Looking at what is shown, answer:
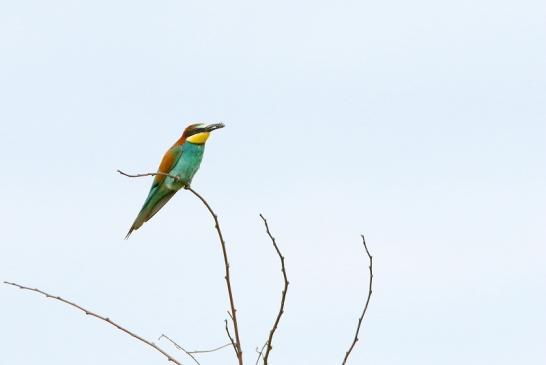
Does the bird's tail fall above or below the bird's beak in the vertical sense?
below

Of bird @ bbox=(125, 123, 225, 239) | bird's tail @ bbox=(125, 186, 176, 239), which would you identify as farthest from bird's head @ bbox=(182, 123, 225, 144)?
bird's tail @ bbox=(125, 186, 176, 239)

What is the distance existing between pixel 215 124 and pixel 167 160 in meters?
0.57

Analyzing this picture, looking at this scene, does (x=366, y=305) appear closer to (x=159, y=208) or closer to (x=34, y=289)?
(x=34, y=289)

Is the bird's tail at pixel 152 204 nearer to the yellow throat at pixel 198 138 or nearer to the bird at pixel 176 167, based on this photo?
the bird at pixel 176 167

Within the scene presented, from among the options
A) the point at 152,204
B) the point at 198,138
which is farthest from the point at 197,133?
the point at 152,204

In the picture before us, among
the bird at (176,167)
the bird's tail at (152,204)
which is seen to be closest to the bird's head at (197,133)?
the bird at (176,167)

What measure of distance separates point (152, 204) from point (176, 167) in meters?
0.35

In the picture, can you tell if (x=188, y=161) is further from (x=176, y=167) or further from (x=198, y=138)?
(x=198, y=138)

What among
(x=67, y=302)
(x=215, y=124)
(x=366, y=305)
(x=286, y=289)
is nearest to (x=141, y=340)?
(x=67, y=302)

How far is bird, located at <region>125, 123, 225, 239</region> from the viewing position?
8062 mm

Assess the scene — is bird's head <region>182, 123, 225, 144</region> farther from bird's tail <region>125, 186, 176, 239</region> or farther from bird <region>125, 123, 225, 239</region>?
bird's tail <region>125, 186, 176, 239</region>

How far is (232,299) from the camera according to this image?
124 inches

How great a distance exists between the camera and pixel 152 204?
814 cm

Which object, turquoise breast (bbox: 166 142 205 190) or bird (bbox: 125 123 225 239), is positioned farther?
turquoise breast (bbox: 166 142 205 190)
